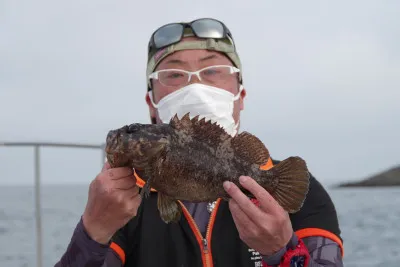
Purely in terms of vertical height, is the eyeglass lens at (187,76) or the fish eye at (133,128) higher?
the eyeglass lens at (187,76)

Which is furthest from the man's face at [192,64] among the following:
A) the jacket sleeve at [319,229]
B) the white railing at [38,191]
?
the white railing at [38,191]

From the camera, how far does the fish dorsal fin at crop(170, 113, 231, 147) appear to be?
9.72 feet

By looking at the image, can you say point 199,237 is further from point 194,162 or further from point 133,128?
point 133,128

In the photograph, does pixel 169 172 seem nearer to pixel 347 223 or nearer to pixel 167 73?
pixel 167 73

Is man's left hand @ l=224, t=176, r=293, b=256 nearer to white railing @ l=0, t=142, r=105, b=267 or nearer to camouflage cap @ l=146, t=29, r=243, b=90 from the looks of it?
camouflage cap @ l=146, t=29, r=243, b=90

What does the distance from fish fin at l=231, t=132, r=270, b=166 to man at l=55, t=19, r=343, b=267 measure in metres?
0.22

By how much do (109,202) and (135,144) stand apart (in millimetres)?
437

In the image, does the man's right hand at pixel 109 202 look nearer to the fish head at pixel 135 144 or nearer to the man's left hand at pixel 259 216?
the fish head at pixel 135 144

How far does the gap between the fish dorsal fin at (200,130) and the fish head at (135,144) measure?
0.66 feet

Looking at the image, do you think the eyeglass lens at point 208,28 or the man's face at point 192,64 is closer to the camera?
the man's face at point 192,64

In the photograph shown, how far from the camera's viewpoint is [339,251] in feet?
11.9

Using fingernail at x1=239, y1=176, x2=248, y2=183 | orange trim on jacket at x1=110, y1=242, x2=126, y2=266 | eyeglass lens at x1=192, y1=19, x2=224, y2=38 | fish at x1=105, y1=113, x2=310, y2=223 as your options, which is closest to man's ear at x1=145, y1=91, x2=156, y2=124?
eyeglass lens at x1=192, y1=19, x2=224, y2=38

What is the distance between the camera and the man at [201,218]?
3004 millimetres

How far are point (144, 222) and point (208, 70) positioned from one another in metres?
1.41
